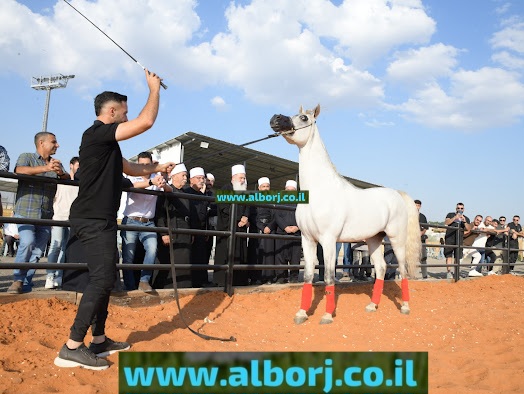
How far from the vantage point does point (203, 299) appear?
16.0 feet

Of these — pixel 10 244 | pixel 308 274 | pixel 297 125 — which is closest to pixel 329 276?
pixel 308 274

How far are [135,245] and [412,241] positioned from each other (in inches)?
142

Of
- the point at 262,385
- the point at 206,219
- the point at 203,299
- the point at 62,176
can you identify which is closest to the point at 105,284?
the point at 262,385

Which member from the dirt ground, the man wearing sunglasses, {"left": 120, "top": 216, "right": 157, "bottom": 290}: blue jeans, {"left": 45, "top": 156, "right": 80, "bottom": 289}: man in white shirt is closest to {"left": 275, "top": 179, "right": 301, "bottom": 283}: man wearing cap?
the dirt ground

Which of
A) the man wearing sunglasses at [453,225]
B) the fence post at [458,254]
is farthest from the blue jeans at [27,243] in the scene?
the man wearing sunglasses at [453,225]

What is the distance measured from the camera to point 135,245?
534cm

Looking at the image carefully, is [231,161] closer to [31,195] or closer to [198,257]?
[198,257]

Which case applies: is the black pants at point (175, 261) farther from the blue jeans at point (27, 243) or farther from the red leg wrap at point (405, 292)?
the red leg wrap at point (405, 292)

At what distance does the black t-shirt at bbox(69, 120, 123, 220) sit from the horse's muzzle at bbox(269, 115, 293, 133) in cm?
185

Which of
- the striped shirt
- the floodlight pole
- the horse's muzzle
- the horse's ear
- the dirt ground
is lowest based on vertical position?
the dirt ground

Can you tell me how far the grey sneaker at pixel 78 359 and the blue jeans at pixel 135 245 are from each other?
7.28 feet

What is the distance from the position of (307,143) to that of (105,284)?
106 inches

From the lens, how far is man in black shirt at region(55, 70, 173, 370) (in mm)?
2756

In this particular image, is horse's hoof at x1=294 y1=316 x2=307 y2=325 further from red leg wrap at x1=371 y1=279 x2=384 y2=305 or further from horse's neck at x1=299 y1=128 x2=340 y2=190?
horse's neck at x1=299 y1=128 x2=340 y2=190
